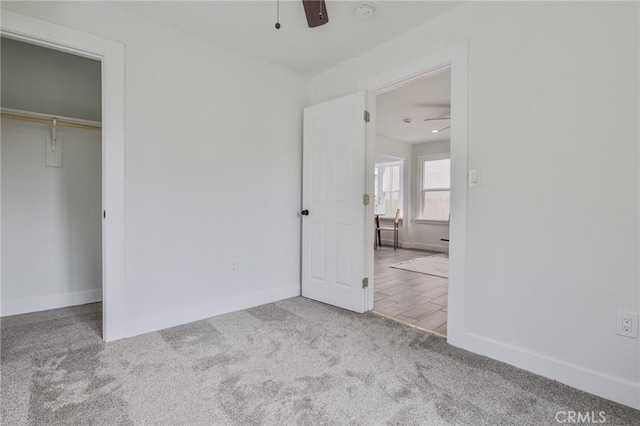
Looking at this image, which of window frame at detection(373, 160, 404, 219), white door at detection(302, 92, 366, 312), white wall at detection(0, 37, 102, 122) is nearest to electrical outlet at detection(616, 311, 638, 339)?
white door at detection(302, 92, 366, 312)

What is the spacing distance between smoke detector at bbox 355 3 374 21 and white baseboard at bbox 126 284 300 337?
8.21 ft

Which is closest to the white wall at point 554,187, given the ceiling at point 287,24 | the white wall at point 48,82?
the ceiling at point 287,24

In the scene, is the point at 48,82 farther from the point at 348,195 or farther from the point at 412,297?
the point at 412,297

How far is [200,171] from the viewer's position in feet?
8.76

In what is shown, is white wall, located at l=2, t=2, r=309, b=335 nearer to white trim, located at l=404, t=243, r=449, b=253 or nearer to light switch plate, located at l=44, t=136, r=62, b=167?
light switch plate, located at l=44, t=136, r=62, b=167

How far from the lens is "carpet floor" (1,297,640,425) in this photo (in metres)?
1.44

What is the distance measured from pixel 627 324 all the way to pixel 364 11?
242 cm

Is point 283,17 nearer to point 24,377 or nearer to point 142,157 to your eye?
point 142,157

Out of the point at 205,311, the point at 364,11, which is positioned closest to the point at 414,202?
the point at 364,11

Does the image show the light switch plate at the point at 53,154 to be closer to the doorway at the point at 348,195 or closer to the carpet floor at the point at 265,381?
the carpet floor at the point at 265,381

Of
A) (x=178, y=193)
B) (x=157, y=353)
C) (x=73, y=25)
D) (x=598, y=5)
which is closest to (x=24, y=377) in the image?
(x=157, y=353)

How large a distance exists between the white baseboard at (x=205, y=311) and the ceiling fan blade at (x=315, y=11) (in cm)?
235

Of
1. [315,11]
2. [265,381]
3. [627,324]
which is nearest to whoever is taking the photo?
[627,324]

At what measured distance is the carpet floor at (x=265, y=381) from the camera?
1444 millimetres
